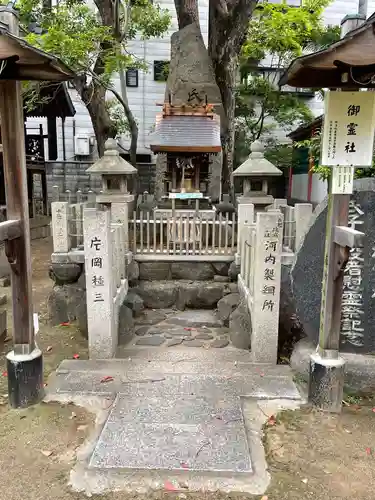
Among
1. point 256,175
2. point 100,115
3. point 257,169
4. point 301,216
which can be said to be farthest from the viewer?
point 100,115

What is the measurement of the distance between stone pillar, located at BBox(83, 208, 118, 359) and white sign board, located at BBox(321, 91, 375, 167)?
2.63 metres

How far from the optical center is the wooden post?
3668mm

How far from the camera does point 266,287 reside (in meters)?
4.98

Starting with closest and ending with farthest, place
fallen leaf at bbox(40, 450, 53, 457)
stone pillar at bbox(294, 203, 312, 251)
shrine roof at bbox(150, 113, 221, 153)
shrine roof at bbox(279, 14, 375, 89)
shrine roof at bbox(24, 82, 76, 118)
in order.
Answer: shrine roof at bbox(279, 14, 375, 89), fallen leaf at bbox(40, 450, 53, 457), stone pillar at bbox(294, 203, 312, 251), shrine roof at bbox(150, 113, 221, 153), shrine roof at bbox(24, 82, 76, 118)

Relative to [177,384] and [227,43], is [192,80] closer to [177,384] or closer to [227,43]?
[227,43]

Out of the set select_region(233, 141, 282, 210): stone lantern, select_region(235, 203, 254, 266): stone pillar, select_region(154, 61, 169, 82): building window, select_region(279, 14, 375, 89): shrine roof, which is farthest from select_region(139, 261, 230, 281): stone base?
select_region(154, 61, 169, 82): building window

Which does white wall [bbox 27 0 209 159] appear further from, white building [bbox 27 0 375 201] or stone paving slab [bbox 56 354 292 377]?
stone paving slab [bbox 56 354 292 377]

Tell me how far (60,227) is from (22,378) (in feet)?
10.6

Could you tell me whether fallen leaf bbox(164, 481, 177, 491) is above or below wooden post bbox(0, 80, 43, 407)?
below

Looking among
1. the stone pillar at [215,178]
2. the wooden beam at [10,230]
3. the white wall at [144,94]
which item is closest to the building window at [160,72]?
the white wall at [144,94]

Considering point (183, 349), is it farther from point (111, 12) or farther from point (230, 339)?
point (111, 12)

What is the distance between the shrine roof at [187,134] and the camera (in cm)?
843

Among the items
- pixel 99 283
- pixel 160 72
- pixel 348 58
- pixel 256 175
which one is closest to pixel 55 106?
pixel 160 72

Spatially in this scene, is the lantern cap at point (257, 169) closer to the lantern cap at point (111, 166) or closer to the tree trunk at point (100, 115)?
the lantern cap at point (111, 166)
